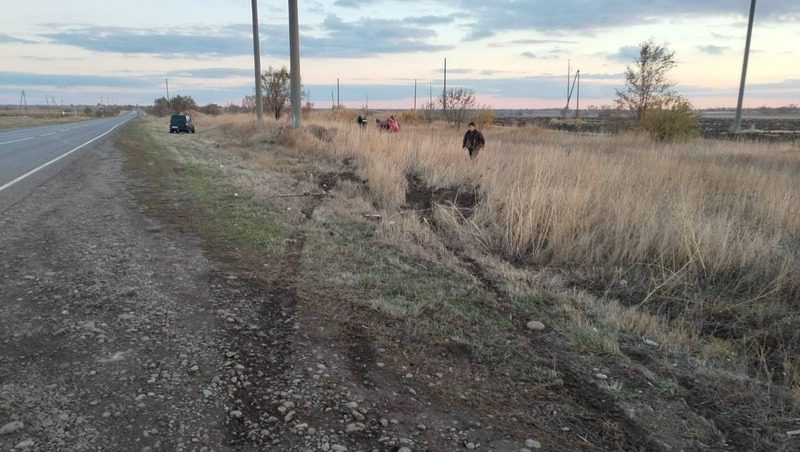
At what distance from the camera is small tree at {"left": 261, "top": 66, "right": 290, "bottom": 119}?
44.6m

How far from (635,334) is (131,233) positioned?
568 centimetres

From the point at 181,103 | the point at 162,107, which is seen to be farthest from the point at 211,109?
the point at 162,107

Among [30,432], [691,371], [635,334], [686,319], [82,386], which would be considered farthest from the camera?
[686,319]

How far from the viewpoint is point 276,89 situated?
148 ft

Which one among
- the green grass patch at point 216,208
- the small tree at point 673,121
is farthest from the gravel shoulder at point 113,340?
the small tree at point 673,121

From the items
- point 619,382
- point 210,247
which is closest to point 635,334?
point 619,382

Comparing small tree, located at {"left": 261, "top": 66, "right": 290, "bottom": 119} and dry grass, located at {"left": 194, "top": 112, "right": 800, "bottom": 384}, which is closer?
dry grass, located at {"left": 194, "top": 112, "right": 800, "bottom": 384}

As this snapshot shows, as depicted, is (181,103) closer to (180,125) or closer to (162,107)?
(162,107)

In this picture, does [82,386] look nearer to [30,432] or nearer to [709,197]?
[30,432]

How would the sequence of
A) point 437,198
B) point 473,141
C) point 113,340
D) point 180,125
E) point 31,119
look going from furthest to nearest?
point 31,119
point 180,125
point 473,141
point 437,198
point 113,340

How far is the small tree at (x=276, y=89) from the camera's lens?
4456cm

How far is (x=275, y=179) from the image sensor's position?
1207cm

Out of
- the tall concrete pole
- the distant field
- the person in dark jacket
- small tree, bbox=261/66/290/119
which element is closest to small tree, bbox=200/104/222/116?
the distant field

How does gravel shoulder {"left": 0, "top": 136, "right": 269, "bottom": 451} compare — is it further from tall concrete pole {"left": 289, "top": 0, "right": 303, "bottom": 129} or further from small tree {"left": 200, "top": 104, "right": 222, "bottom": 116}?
small tree {"left": 200, "top": 104, "right": 222, "bottom": 116}
